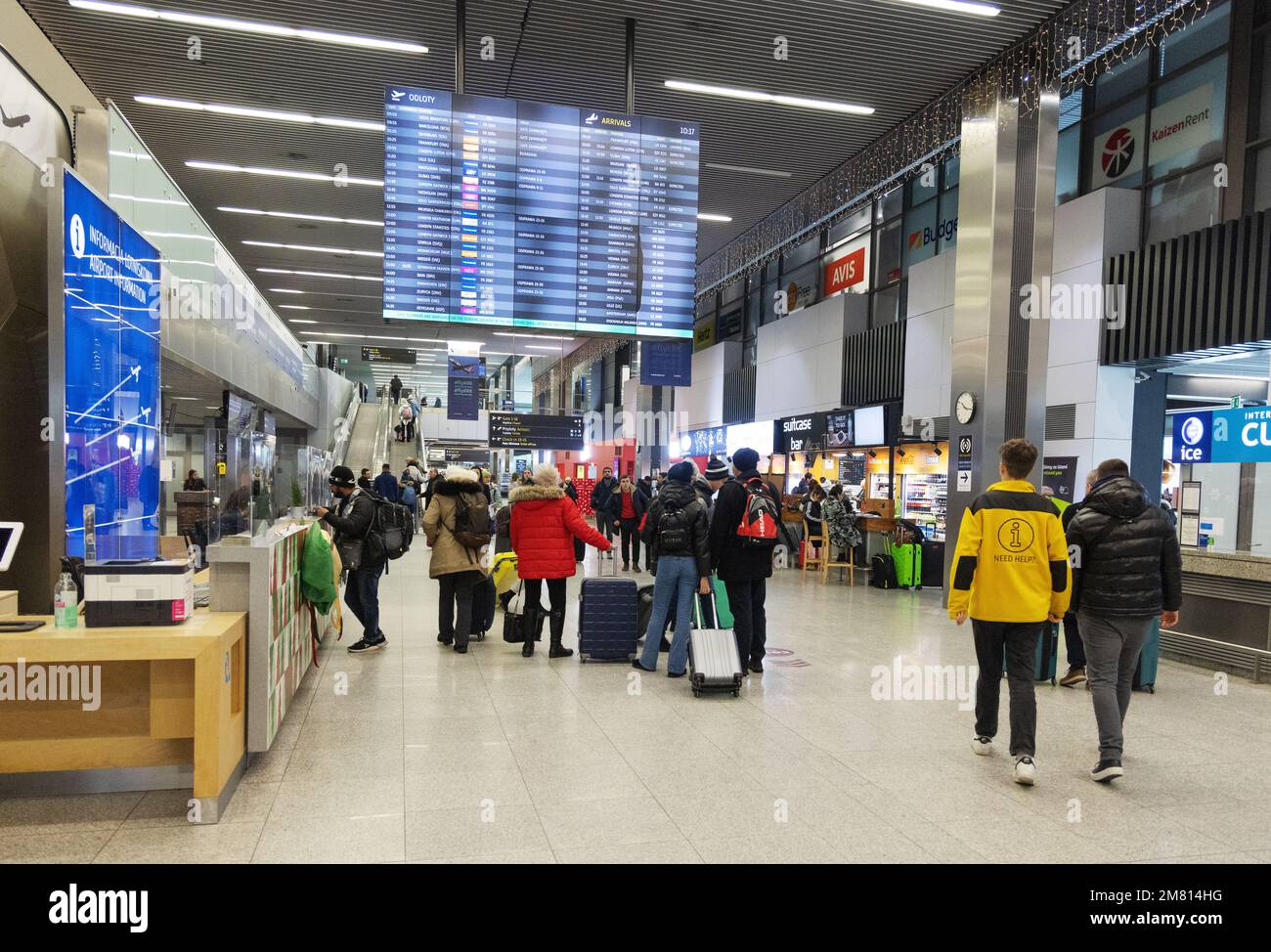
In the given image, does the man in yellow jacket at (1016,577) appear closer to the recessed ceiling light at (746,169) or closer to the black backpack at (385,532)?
the black backpack at (385,532)

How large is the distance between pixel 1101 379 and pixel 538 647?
6550 millimetres

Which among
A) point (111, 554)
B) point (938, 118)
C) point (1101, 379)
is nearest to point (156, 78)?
point (111, 554)

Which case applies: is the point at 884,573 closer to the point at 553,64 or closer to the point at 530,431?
the point at 553,64

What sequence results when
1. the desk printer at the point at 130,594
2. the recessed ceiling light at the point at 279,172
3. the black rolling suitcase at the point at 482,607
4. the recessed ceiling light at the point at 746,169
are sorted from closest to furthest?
the desk printer at the point at 130,594
the black rolling suitcase at the point at 482,607
the recessed ceiling light at the point at 746,169
the recessed ceiling light at the point at 279,172

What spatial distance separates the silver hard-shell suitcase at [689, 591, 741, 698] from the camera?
5.31 m

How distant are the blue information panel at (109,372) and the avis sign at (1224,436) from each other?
8.01 meters

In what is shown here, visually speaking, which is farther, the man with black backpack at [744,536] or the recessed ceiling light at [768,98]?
the recessed ceiling light at [768,98]

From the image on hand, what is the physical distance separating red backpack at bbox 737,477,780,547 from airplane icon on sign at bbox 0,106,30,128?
252 inches

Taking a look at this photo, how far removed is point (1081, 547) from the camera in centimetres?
413

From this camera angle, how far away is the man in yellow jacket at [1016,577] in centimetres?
388

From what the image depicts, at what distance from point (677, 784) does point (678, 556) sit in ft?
7.64

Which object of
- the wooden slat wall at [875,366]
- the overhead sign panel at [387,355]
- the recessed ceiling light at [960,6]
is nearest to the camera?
the recessed ceiling light at [960,6]

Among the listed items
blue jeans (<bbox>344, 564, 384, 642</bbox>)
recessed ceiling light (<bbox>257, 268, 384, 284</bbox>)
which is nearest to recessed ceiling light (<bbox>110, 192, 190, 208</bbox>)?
blue jeans (<bbox>344, 564, 384, 642</bbox>)
